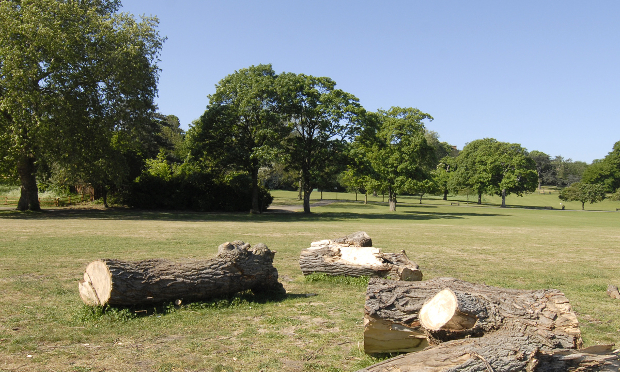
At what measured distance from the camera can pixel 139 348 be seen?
5.71 metres

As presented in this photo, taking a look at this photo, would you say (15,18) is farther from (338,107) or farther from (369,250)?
(369,250)

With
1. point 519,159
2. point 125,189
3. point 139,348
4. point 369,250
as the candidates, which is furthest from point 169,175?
point 519,159

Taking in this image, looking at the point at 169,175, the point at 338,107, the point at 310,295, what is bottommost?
the point at 310,295

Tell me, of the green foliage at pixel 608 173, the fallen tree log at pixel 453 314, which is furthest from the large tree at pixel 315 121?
the green foliage at pixel 608 173

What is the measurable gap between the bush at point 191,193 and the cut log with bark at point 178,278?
3183 centimetres

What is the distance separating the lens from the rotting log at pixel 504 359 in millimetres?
4070

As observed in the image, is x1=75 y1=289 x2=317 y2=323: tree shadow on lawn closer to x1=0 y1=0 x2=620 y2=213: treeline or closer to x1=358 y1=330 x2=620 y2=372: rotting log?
x1=358 y1=330 x2=620 y2=372: rotting log

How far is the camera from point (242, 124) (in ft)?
131

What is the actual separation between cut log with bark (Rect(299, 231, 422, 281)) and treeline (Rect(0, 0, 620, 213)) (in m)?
24.1

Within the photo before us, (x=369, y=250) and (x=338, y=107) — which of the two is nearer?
(x=369, y=250)

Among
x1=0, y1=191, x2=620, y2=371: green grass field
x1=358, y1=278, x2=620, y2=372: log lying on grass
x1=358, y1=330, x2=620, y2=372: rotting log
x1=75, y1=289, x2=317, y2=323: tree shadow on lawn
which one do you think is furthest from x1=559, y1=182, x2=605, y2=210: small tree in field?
x1=358, y1=330, x2=620, y2=372: rotting log

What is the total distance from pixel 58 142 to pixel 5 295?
23524 millimetres

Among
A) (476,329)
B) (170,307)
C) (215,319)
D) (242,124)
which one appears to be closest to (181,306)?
(170,307)

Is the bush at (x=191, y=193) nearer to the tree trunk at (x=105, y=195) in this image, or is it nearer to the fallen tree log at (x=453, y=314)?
the tree trunk at (x=105, y=195)
